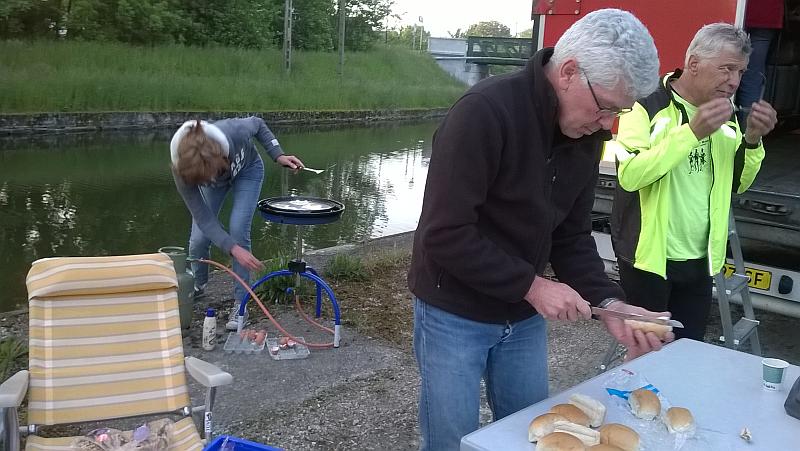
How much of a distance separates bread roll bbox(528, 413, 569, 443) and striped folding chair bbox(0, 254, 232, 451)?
1.42 meters

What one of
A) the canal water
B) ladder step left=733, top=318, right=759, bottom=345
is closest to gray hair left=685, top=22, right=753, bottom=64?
ladder step left=733, top=318, right=759, bottom=345

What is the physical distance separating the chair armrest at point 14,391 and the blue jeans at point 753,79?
157 inches

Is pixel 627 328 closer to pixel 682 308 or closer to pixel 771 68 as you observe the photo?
pixel 682 308

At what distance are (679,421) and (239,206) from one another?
146 inches

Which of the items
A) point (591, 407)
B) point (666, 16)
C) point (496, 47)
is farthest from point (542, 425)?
point (496, 47)

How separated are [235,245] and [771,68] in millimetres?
5230

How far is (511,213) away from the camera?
200 cm

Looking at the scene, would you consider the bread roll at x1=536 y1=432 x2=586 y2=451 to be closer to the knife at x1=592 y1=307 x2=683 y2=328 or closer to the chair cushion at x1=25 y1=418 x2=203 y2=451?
the knife at x1=592 y1=307 x2=683 y2=328

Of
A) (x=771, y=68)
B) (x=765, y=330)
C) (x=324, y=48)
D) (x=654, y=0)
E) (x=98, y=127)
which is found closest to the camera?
(x=654, y=0)

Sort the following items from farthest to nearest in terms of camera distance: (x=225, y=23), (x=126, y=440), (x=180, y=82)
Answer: (x=225, y=23), (x=180, y=82), (x=126, y=440)

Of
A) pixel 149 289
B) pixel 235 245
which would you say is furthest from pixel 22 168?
pixel 149 289

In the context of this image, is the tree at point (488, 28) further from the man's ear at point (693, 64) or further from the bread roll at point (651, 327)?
the bread roll at point (651, 327)

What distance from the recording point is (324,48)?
126 ft

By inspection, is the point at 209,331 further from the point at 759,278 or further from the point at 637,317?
the point at 759,278
